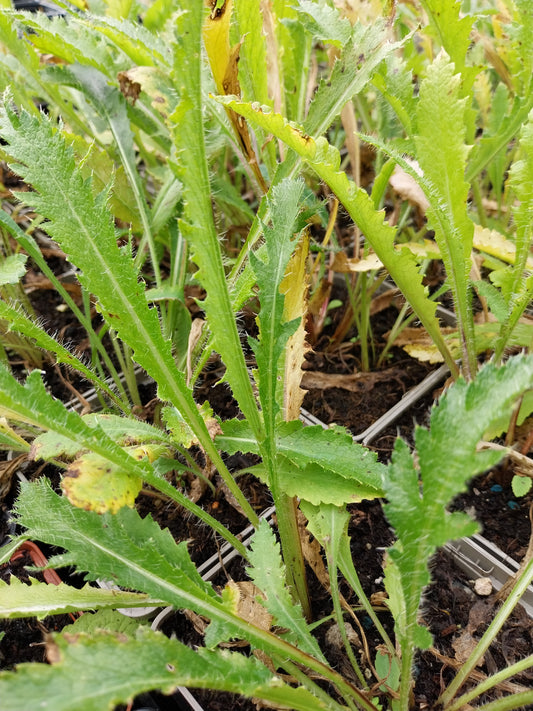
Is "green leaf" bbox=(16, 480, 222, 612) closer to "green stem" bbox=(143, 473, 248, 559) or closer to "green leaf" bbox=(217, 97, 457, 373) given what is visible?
"green stem" bbox=(143, 473, 248, 559)

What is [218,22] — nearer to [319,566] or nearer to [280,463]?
[280,463]

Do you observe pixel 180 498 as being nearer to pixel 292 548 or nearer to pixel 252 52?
pixel 292 548

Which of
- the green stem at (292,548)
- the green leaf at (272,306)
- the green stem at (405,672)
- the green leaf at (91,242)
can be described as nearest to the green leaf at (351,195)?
the green leaf at (272,306)

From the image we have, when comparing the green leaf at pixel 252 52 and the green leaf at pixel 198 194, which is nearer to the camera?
the green leaf at pixel 198 194

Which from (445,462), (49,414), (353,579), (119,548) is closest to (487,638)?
(353,579)

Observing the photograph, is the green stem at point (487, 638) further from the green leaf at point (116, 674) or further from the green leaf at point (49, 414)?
the green leaf at point (49, 414)

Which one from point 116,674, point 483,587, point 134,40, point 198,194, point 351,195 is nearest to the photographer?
point 116,674

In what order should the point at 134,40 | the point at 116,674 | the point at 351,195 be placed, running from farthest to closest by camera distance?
the point at 134,40, the point at 351,195, the point at 116,674
